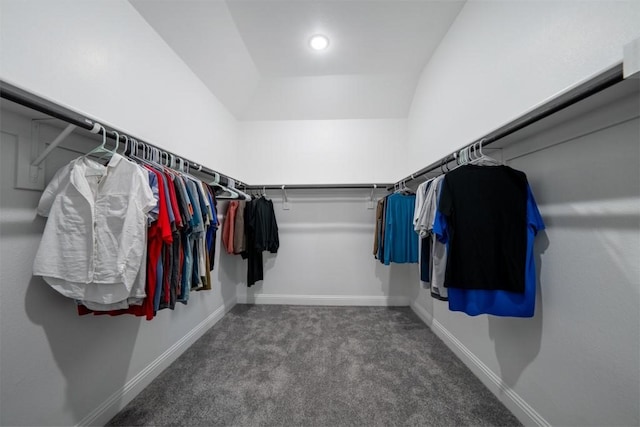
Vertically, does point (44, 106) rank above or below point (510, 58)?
below

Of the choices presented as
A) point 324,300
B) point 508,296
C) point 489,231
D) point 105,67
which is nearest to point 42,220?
point 105,67

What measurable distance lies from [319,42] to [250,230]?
7.06 ft

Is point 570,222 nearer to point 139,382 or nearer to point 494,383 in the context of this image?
point 494,383

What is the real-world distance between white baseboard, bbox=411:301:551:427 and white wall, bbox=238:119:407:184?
6.30 ft

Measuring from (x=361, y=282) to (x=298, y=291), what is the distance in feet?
2.94

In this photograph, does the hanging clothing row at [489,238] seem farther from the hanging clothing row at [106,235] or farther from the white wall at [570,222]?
the hanging clothing row at [106,235]

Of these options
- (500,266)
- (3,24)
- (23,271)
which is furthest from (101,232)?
(500,266)

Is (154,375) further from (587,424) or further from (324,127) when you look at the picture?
(324,127)

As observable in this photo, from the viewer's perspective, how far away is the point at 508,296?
105 cm

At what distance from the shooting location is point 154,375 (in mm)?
1466

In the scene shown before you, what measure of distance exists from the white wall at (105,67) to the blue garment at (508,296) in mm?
2016

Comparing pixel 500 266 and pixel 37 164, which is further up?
pixel 37 164

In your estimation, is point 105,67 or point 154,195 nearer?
point 154,195

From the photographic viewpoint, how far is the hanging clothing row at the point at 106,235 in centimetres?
83
